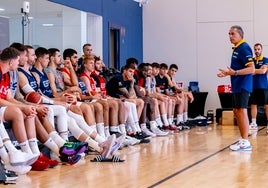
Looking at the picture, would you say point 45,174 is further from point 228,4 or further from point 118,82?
point 228,4

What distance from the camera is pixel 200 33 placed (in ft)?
46.0

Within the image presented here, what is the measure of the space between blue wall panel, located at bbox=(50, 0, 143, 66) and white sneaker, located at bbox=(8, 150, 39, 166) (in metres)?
5.17

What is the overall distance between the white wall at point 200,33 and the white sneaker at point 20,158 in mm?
8968

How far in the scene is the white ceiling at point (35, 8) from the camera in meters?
8.51

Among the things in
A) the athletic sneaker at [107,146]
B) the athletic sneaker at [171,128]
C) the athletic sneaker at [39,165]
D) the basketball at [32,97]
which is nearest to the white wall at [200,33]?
the athletic sneaker at [171,128]

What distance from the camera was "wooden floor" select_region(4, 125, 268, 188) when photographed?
5027 millimetres

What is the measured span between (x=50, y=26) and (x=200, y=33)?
5.32m

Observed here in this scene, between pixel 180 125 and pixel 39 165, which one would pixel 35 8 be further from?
pixel 39 165

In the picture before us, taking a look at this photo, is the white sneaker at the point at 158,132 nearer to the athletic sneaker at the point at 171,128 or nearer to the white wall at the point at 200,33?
the athletic sneaker at the point at 171,128

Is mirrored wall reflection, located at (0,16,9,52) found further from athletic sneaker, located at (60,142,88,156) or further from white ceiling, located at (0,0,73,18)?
athletic sneaker, located at (60,142,88,156)

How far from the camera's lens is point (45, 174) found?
5.56m

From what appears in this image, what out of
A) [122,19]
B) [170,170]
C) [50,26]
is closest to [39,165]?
[170,170]

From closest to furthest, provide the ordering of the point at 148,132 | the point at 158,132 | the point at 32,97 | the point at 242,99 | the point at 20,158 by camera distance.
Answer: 1. the point at 20,158
2. the point at 32,97
3. the point at 242,99
4. the point at 148,132
5. the point at 158,132

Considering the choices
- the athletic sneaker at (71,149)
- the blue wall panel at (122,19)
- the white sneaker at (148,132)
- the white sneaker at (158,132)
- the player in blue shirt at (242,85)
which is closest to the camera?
the athletic sneaker at (71,149)
